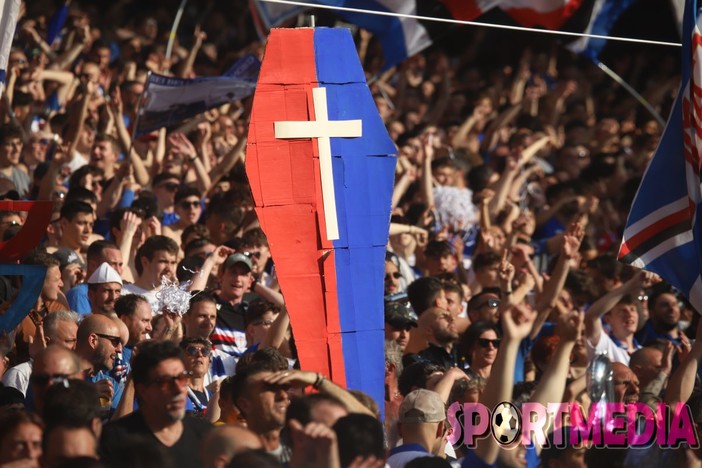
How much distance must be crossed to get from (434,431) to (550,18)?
451 cm

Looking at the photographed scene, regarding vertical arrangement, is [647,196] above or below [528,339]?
above

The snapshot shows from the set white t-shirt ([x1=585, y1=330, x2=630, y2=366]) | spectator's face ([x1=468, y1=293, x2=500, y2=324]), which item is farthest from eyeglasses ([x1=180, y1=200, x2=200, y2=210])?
white t-shirt ([x1=585, y1=330, x2=630, y2=366])

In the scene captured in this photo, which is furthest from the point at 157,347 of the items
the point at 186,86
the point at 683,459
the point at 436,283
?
the point at 186,86

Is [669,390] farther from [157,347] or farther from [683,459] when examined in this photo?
[157,347]

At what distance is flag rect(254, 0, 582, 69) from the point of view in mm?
8234

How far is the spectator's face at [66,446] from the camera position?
4211mm

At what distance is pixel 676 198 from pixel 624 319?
2.35m

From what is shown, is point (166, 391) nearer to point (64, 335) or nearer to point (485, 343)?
point (64, 335)

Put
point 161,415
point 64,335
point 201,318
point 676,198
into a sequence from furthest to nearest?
1. point 201,318
2. point 676,198
3. point 64,335
4. point 161,415

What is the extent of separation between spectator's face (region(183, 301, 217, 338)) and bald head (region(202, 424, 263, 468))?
90.7 inches

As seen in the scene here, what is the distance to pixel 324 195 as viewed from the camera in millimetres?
5621

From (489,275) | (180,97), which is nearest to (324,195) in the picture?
(489,275)

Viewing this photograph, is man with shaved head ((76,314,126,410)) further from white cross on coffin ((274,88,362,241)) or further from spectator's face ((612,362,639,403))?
spectator's face ((612,362,639,403))

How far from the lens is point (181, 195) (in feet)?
29.8
